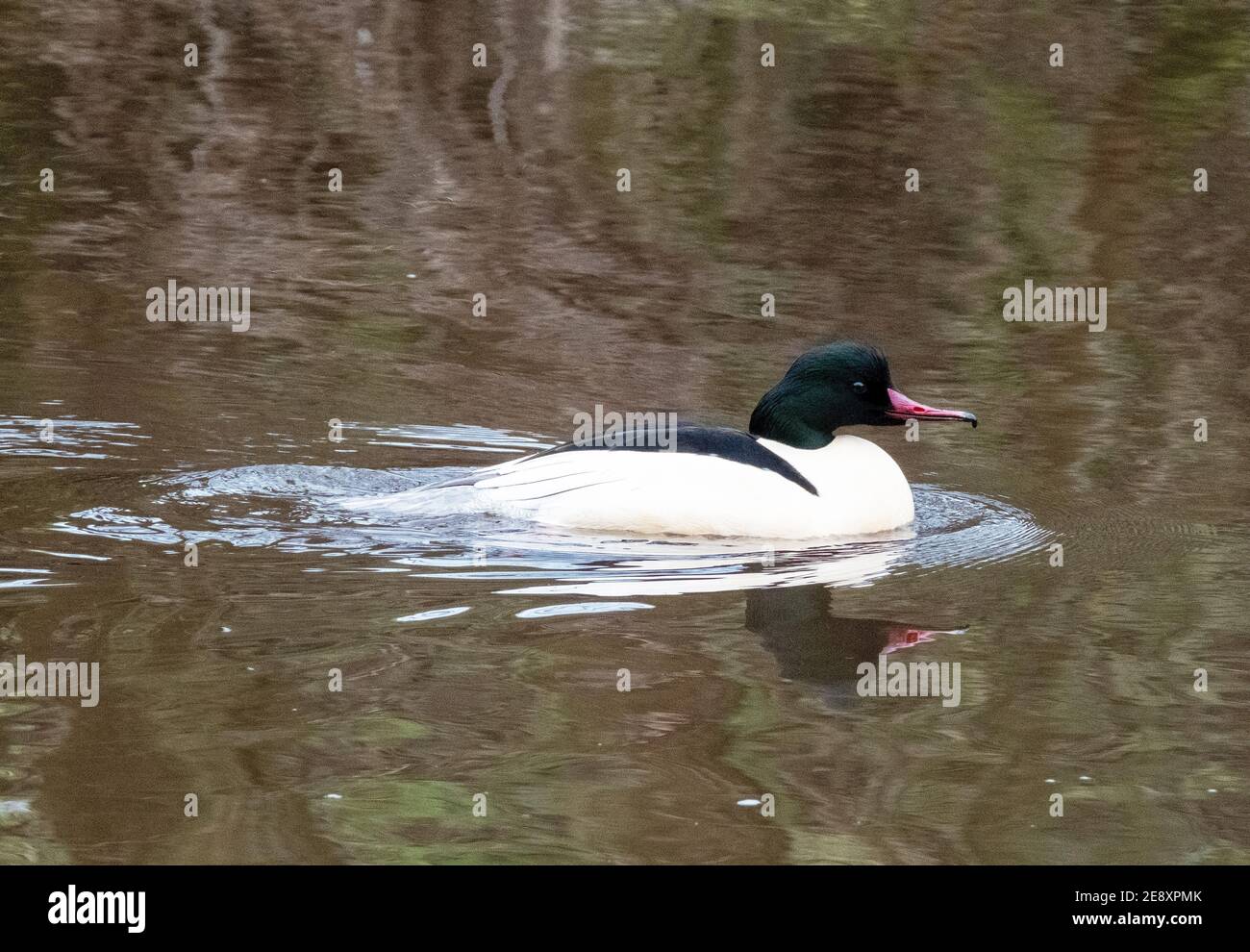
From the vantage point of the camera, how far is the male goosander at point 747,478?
29.1 feet

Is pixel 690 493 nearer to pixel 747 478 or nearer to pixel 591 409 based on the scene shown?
pixel 747 478

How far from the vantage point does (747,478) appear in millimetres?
8883

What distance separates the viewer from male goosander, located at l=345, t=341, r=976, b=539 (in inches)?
350

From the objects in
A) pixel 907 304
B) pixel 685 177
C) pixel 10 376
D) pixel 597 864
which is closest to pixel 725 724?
pixel 597 864

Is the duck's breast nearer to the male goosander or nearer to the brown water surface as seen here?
the male goosander

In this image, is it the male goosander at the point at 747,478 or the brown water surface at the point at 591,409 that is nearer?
the brown water surface at the point at 591,409

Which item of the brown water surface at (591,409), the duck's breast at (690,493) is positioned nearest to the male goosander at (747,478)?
the duck's breast at (690,493)

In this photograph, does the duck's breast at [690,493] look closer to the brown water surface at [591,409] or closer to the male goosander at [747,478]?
the male goosander at [747,478]

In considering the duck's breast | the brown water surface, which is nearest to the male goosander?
the duck's breast

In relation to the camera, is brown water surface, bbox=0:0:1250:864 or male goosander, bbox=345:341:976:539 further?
male goosander, bbox=345:341:976:539

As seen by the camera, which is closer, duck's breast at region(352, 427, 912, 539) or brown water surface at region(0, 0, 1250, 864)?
brown water surface at region(0, 0, 1250, 864)

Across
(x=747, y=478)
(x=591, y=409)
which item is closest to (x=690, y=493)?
(x=747, y=478)

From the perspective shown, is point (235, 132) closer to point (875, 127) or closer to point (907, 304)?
point (875, 127)

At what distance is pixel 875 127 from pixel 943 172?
1.80 metres
